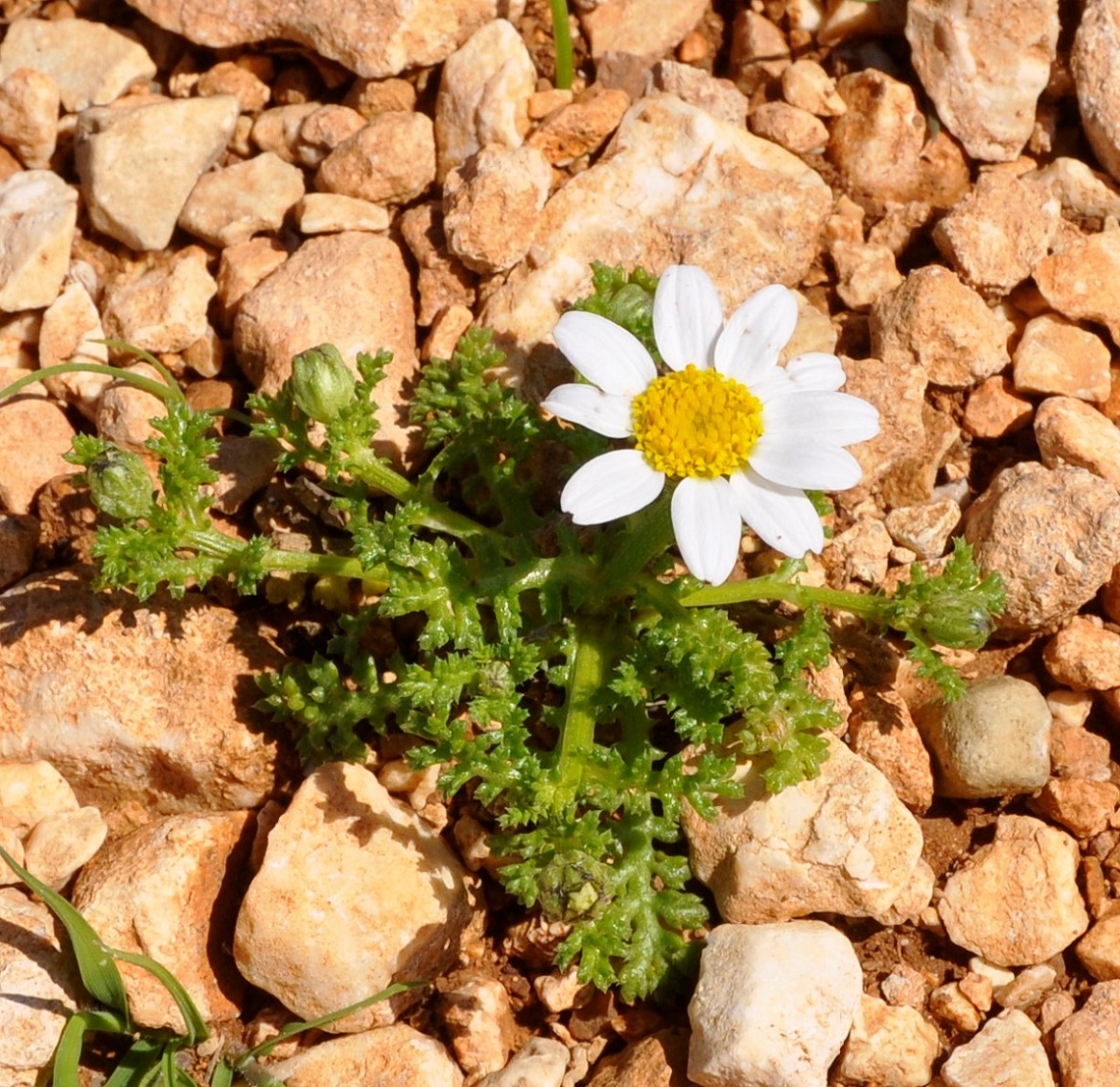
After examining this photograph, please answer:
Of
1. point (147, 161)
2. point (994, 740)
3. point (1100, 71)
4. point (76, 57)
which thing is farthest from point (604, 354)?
point (76, 57)

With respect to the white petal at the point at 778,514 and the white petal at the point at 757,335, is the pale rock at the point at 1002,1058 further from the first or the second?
the white petal at the point at 757,335

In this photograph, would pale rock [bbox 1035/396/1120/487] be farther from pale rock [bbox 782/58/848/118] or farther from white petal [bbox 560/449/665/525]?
white petal [bbox 560/449/665/525]

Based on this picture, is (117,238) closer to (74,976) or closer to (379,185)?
(379,185)

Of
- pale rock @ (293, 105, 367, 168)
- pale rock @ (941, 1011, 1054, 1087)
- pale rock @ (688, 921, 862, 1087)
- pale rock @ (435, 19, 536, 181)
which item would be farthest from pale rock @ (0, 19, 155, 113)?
pale rock @ (941, 1011, 1054, 1087)

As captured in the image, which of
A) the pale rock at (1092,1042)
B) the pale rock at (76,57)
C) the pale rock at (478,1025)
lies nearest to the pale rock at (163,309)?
the pale rock at (76,57)

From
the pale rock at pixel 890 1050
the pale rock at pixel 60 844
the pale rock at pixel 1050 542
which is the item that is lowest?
the pale rock at pixel 60 844

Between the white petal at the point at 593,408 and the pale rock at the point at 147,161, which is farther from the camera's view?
the pale rock at the point at 147,161
